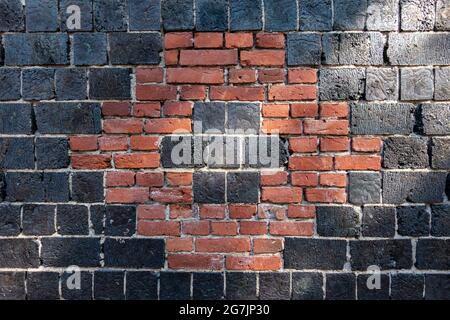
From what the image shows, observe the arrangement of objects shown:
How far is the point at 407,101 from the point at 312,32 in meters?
0.63

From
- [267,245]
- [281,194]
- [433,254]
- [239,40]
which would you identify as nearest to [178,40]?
[239,40]

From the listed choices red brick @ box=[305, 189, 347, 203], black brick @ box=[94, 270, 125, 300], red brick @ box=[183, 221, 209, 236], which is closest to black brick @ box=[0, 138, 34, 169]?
black brick @ box=[94, 270, 125, 300]

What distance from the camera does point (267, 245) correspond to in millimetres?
2186

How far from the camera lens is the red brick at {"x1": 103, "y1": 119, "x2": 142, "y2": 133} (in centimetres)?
217

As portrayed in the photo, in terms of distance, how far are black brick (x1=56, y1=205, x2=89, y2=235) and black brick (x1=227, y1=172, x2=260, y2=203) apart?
798 mm

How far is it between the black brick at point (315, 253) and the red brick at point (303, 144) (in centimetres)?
49

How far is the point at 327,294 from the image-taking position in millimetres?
2201

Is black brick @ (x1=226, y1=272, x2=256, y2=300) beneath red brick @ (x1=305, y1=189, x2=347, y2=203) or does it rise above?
beneath

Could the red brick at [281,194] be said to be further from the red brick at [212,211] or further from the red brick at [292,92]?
the red brick at [292,92]

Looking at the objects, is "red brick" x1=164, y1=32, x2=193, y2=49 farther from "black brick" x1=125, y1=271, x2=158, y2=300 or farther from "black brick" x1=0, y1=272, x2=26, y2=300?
"black brick" x1=0, y1=272, x2=26, y2=300

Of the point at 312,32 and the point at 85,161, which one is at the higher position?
the point at 312,32

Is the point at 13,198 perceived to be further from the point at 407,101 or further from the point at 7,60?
the point at 407,101

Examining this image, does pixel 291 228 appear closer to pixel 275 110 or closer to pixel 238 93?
pixel 275 110

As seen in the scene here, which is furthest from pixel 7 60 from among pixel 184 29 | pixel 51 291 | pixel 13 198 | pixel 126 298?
pixel 126 298
